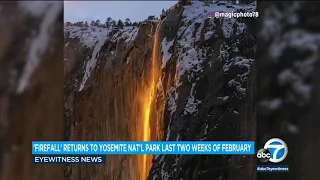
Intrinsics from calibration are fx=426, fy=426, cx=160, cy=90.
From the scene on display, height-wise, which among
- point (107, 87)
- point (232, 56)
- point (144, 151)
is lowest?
point (144, 151)

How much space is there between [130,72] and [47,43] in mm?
552

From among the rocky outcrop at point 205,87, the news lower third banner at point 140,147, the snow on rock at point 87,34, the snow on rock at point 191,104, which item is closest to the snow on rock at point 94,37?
the snow on rock at point 87,34

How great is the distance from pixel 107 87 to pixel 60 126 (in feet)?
1.25

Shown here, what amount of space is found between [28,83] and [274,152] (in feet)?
5.22

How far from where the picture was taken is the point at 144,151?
262 cm

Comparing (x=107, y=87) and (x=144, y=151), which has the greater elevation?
(x=107, y=87)

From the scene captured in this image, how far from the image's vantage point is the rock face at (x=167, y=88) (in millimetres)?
2633

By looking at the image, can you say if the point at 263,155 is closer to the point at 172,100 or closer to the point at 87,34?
the point at 172,100

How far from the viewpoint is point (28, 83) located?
8.77ft

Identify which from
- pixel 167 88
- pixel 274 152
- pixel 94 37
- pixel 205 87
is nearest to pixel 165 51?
pixel 167 88

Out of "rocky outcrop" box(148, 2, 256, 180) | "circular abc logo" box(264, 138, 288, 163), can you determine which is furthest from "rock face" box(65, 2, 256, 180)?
"circular abc logo" box(264, 138, 288, 163)

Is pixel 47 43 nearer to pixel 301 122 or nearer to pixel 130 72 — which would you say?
pixel 130 72

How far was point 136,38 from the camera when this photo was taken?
2711mm

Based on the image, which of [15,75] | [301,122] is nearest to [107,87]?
[15,75]
